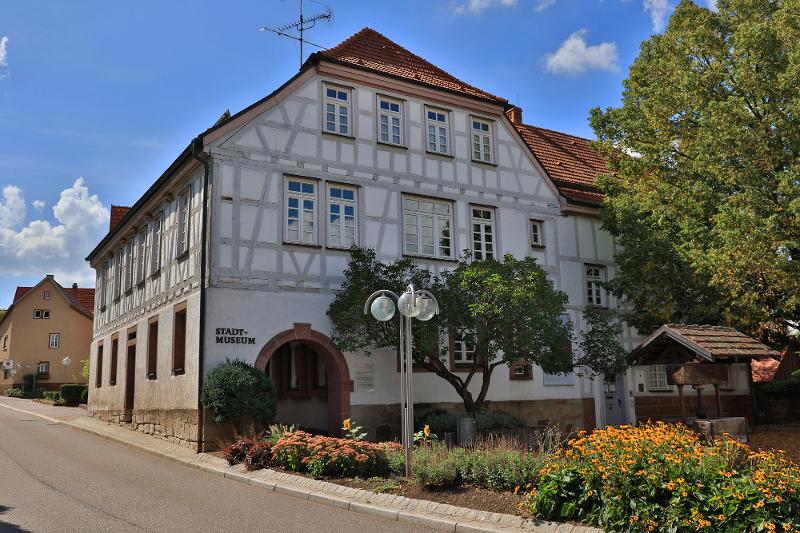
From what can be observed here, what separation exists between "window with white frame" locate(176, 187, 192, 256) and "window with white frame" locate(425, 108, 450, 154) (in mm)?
6907

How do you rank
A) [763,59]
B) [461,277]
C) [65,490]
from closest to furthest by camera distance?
[65,490], [461,277], [763,59]

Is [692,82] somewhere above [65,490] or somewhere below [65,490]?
above

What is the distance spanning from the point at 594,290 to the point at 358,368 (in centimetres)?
986

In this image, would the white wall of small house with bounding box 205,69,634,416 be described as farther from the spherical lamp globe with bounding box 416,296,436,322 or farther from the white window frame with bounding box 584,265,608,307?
the spherical lamp globe with bounding box 416,296,436,322

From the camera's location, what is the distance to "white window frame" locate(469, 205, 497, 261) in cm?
2127

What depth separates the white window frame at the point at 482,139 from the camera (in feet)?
71.7

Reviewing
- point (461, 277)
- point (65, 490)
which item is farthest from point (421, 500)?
point (461, 277)

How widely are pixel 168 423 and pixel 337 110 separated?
367 inches

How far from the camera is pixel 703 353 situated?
14.2 metres

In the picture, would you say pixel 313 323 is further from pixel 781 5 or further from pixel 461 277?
pixel 781 5

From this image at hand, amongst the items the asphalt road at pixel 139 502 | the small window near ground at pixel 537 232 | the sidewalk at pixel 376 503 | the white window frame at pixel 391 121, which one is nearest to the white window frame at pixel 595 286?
the small window near ground at pixel 537 232

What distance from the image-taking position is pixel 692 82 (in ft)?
63.2

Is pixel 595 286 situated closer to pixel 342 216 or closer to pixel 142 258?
pixel 342 216

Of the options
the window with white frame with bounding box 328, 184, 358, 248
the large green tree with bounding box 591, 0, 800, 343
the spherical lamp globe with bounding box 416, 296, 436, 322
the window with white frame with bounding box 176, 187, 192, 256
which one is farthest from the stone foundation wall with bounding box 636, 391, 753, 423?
the window with white frame with bounding box 176, 187, 192, 256
